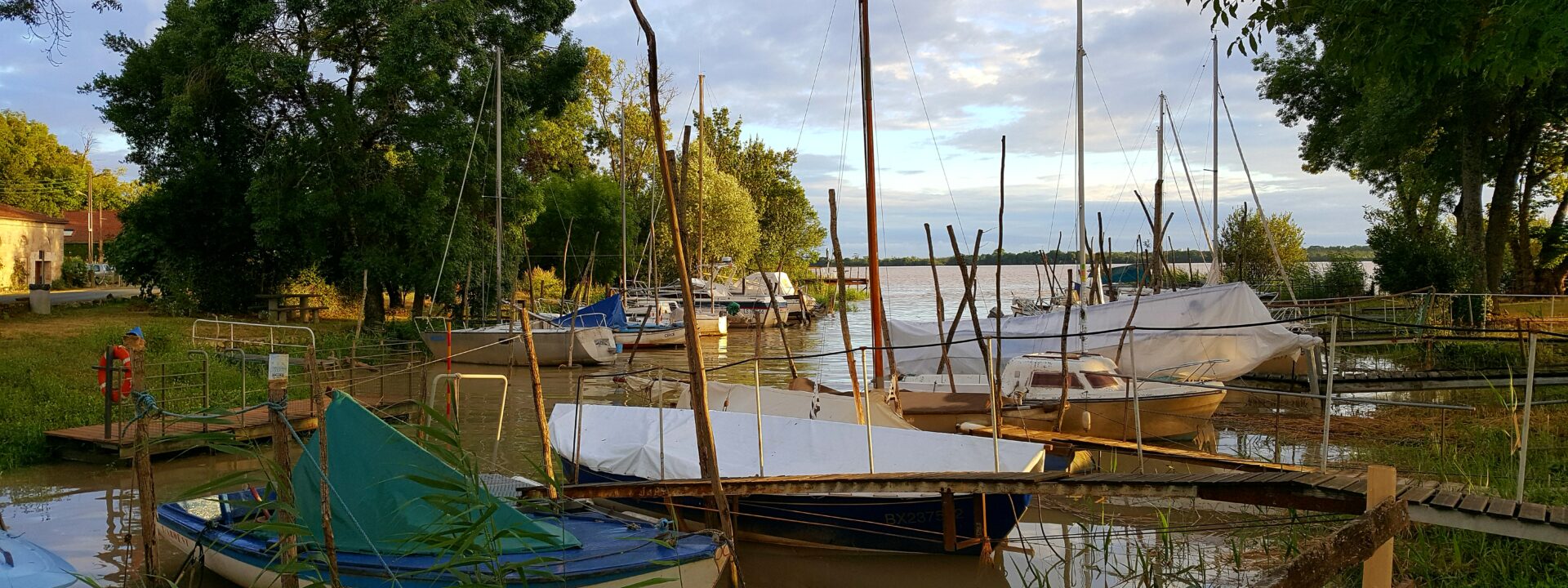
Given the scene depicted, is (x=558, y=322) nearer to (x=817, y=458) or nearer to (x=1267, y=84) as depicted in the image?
(x=817, y=458)

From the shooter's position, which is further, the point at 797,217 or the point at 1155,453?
the point at 797,217

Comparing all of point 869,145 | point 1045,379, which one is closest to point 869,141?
point 869,145

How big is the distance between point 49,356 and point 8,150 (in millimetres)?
49349

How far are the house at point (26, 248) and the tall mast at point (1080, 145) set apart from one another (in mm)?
46087

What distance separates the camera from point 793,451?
10.9 m

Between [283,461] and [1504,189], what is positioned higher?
[1504,189]

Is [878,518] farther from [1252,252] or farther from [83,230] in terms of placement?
[83,230]

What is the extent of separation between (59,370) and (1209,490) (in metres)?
19.9

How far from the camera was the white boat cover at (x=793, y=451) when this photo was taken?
10.4m

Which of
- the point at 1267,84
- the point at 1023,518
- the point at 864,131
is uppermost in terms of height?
the point at 1267,84

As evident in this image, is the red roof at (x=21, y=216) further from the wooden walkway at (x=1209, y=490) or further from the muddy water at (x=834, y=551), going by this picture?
the wooden walkway at (x=1209, y=490)

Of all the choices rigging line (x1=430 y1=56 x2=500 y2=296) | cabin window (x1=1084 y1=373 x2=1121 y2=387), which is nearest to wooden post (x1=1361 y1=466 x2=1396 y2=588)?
cabin window (x1=1084 y1=373 x2=1121 y2=387)

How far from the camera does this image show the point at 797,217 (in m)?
65.8

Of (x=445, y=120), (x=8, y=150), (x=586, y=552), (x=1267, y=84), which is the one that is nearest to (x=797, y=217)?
(x=1267, y=84)
